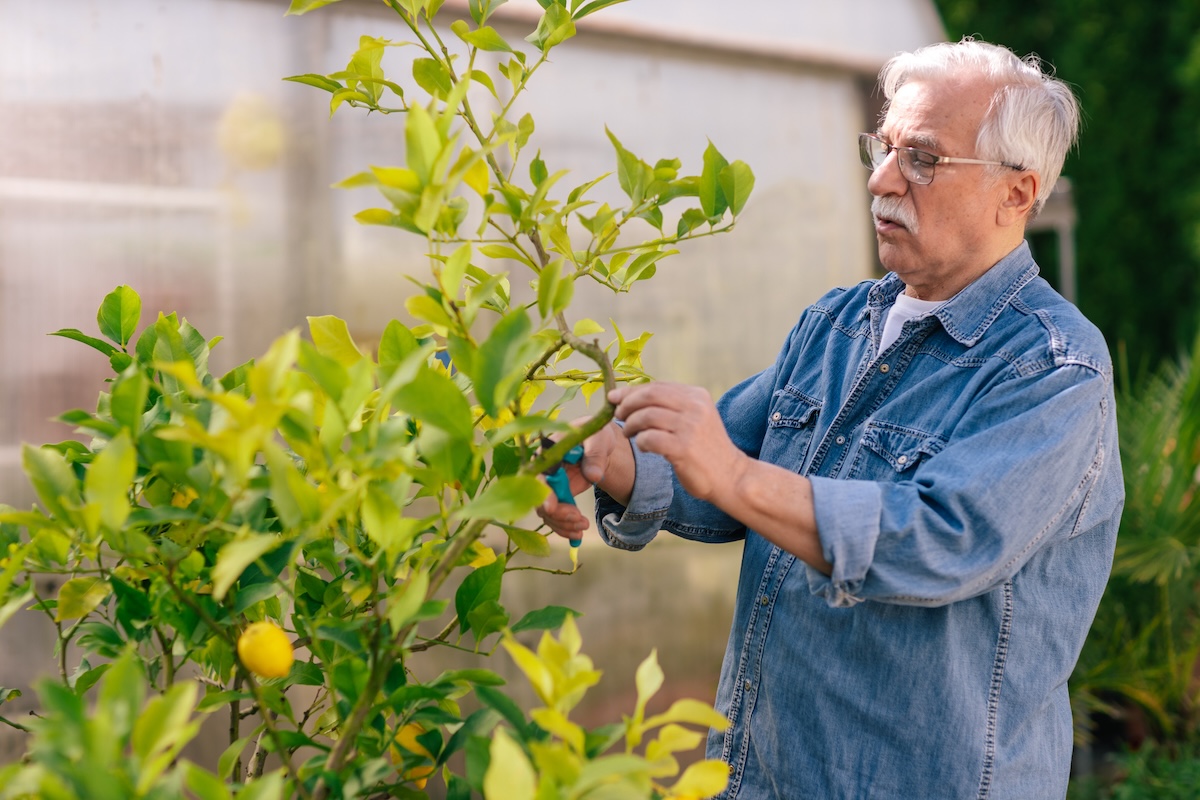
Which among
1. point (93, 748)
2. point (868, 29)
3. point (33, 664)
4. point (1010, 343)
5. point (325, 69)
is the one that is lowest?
point (33, 664)

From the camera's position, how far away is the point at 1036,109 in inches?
50.2

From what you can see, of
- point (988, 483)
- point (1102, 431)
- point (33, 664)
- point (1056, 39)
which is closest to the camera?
point (988, 483)

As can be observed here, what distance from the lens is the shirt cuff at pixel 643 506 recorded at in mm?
1215

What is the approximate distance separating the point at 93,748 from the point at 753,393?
98 centimetres

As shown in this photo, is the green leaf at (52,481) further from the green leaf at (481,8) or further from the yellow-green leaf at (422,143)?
the green leaf at (481,8)

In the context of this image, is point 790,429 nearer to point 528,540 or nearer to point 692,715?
point 528,540

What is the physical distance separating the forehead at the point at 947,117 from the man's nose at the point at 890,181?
0.03 metres

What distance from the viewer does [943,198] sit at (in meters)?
1.24

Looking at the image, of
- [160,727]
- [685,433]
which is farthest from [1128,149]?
[160,727]

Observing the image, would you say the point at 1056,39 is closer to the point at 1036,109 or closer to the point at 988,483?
the point at 1036,109

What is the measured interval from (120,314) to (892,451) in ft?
2.60

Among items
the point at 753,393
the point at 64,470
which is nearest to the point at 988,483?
the point at 753,393

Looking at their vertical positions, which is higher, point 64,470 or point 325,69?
point 325,69

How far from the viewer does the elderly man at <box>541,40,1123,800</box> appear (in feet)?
3.19
